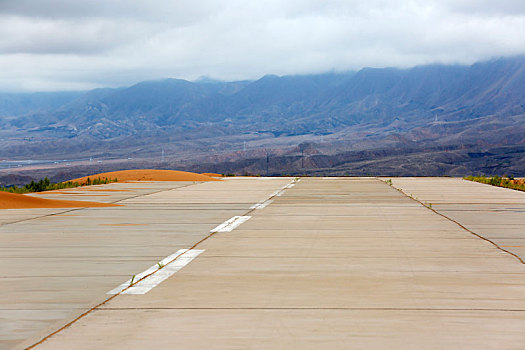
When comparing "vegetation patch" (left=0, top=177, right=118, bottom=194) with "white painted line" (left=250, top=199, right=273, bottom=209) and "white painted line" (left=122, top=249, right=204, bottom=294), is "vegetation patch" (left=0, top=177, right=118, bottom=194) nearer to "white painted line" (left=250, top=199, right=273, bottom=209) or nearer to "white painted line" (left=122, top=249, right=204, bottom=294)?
"white painted line" (left=250, top=199, right=273, bottom=209)

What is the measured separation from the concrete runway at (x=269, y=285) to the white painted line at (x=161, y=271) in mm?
139

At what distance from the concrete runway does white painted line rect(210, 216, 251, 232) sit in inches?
8.6

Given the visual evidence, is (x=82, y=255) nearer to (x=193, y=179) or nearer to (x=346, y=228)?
A: (x=346, y=228)

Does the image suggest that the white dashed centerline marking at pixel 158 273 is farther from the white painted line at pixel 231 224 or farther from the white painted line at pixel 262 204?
the white painted line at pixel 262 204

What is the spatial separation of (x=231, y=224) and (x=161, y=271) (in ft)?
18.7

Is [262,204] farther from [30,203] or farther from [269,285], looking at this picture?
[269,285]

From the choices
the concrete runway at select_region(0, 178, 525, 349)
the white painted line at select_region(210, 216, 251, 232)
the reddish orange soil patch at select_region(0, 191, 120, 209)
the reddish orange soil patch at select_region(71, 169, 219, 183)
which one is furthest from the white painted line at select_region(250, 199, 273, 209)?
the reddish orange soil patch at select_region(71, 169, 219, 183)

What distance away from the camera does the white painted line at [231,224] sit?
46.4 ft

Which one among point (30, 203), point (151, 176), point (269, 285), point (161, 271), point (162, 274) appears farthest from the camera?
point (151, 176)

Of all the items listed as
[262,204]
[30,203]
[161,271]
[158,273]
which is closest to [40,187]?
[30,203]

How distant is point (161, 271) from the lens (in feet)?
30.8

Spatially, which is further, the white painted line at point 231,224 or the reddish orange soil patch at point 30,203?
the reddish orange soil patch at point 30,203

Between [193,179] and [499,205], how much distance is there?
20061mm

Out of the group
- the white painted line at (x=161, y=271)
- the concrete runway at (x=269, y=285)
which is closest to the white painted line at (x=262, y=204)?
the concrete runway at (x=269, y=285)
